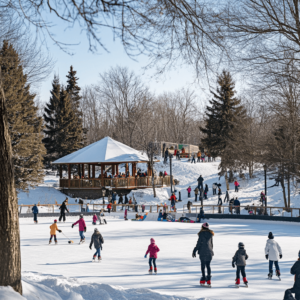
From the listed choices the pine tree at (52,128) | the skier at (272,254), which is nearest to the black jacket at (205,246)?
the skier at (272,254)

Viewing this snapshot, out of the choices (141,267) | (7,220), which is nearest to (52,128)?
(141,267)

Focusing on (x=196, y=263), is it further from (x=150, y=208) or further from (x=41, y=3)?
(x=150, y=208)

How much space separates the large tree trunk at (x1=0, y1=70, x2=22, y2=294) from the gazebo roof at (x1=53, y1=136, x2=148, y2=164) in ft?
102

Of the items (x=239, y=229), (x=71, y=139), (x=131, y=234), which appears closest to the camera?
(x=131, y=234)

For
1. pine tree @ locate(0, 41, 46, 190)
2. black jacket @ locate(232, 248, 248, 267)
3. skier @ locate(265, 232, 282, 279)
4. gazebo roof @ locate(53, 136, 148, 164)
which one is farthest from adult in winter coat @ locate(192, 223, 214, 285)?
gazebo roof @ locate(53, 136, 148, 164)

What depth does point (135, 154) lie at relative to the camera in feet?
126

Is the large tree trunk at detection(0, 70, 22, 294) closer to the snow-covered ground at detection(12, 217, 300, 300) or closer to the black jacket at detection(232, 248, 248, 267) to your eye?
the snow-covered ground at detection(12, 217, 300, 300)

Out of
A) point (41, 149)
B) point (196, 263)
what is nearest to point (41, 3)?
point (196, 263)

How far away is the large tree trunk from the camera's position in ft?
15.6

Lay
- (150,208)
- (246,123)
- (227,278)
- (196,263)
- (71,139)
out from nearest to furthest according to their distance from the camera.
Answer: (227,278) → (196,263) → (150,208) → (246,123) → (71,139)

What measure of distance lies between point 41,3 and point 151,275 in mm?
7369

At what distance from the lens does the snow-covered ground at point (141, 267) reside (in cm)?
665

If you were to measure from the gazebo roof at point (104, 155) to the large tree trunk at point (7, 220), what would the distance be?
30973 mm

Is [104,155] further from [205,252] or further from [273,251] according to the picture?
[205,252]
